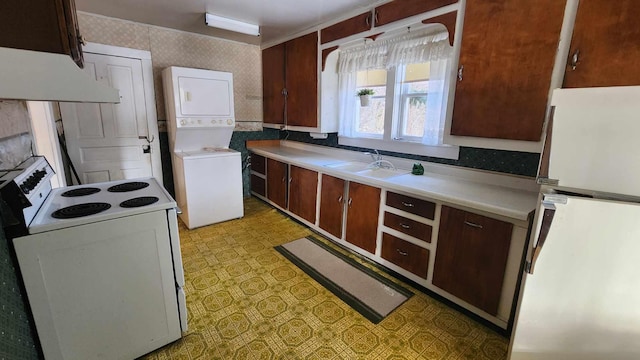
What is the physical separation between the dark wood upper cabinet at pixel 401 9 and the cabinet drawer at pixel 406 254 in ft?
Result: 5.80

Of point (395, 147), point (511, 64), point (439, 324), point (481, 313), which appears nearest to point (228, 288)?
point (439, 324)

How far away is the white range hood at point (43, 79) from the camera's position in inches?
32.8

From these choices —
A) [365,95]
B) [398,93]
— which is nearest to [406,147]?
[398,93]

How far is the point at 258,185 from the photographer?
409 cm

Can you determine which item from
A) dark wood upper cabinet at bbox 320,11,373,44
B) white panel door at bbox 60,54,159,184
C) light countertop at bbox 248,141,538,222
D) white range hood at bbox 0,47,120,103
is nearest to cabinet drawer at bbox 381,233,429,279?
light countertop at bbox 248,141,538,222

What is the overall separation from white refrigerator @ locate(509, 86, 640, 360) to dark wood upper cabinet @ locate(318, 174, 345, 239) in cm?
162

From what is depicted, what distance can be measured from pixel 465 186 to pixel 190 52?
3.49m

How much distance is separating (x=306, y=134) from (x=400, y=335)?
2.77 meters

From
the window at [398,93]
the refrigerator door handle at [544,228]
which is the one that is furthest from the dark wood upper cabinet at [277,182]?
the refrigerator door handle at [544,228]

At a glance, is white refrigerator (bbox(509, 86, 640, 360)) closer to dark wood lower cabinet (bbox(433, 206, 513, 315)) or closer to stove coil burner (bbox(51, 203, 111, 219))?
dark wood lower cabinet (bbox(433, 206, 513, 315))

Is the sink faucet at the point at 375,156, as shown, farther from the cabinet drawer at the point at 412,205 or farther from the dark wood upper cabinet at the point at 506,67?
the dark wood upper cabinet at the point at 506,67

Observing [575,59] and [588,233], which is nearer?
[588,233]

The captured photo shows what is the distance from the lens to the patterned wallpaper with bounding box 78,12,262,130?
297cm

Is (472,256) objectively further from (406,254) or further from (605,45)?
(605,45)
